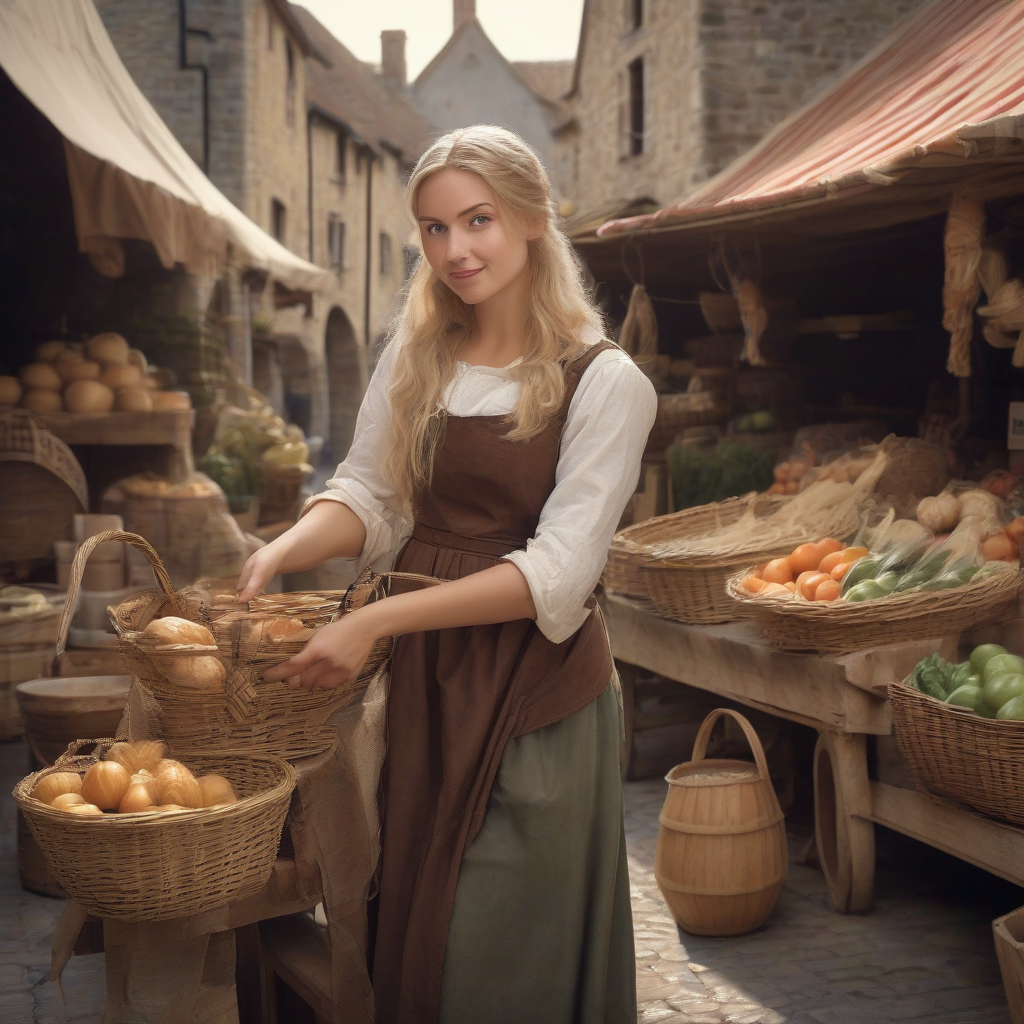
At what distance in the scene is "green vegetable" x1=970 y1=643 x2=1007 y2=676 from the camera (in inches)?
128

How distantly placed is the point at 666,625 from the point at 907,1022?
1824 mm

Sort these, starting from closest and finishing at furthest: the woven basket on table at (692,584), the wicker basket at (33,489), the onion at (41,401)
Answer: the woven basket on table at (692,584), the wicker basket at (33,489), the onion at (41,401)

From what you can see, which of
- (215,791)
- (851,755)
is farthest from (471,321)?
(851,755)

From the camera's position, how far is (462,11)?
1344 inches

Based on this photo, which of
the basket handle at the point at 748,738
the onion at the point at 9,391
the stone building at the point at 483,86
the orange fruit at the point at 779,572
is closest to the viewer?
the basket handle at the point at 748,738

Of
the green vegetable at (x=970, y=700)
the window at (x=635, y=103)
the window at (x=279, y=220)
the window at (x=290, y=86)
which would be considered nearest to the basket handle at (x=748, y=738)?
the green vegetable at (x=970, y=700)

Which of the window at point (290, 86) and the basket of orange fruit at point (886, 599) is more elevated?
the window at point (290, 86)

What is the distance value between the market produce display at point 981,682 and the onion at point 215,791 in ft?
6.40

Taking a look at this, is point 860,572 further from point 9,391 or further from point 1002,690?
point 9,391

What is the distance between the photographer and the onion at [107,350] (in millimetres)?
7508

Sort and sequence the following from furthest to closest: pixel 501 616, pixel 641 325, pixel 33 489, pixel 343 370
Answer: pixel 343 370 < pixel 33 489 < pixel 641 325 < pixel 501 616

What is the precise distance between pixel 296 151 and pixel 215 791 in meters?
21.1

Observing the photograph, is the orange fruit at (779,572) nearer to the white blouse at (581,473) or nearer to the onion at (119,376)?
the white blouse at (581,473)

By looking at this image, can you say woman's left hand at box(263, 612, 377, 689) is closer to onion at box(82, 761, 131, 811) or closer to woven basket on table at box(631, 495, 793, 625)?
onion at box(82, 761, 131, 811)
